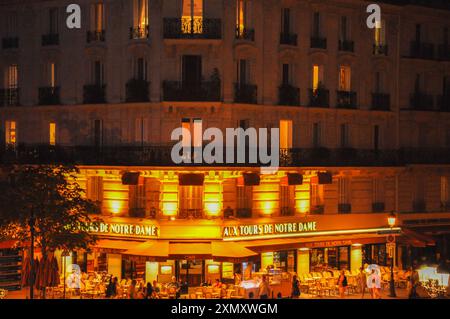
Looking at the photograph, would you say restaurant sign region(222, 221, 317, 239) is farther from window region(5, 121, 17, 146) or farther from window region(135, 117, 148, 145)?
window region(5, 121, 17, 146)

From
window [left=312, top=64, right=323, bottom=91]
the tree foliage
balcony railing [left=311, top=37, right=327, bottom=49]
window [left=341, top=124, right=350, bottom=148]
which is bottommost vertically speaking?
the tree foliage

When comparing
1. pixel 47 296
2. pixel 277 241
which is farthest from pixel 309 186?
pixel 47 296

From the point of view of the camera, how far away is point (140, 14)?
43031 mm

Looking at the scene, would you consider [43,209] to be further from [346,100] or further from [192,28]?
[346,100]

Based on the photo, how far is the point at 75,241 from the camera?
37.8m

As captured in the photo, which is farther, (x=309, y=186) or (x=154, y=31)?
(x=309, y=186)

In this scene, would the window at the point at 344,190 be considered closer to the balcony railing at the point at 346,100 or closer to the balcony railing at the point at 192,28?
the balcony railing at the point at 346,100

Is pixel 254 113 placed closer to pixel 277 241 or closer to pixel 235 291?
pixel 277 241

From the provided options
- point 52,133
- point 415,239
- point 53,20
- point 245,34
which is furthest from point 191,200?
point 415,239

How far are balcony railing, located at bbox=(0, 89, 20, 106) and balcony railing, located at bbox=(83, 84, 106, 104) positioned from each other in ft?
15.5

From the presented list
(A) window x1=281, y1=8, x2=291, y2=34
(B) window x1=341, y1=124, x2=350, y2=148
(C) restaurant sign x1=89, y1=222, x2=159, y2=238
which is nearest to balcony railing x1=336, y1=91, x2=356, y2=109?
(B) window x1=341, y1=124, x2=350, y2=148

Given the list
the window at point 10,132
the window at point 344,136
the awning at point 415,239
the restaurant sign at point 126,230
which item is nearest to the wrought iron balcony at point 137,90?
the restaurant sign at point 126,230

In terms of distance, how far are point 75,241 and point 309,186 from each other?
13.9 metres

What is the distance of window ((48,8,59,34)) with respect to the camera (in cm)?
4594
